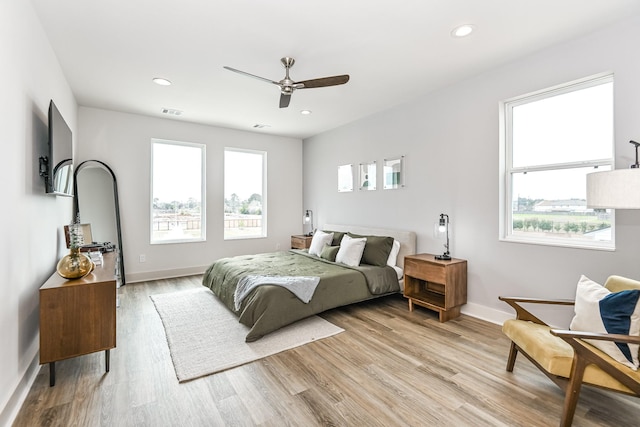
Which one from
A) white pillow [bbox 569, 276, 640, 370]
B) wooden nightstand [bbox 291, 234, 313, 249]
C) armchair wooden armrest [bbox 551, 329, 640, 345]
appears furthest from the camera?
wooden nightstand [bbox 291, 234, 313, 249]

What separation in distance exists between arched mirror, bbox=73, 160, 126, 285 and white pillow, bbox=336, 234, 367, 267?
338cm

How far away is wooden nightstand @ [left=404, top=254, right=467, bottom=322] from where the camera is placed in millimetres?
3332

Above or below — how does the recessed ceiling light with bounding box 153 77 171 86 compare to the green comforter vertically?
above

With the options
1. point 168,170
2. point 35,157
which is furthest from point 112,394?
point 168,170

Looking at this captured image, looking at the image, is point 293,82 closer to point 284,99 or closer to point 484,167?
point 284,99

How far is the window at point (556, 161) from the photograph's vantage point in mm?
2670

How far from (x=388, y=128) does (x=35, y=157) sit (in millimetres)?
4131

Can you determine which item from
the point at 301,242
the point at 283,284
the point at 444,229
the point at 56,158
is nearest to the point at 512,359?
the point at 444,229

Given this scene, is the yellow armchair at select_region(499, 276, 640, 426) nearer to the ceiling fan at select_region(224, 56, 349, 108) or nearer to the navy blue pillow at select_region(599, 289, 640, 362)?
the navy blue pillow at select_region(599, 289, 640, 362)

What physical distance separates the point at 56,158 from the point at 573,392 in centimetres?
418

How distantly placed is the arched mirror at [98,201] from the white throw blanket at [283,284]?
2.50 meters

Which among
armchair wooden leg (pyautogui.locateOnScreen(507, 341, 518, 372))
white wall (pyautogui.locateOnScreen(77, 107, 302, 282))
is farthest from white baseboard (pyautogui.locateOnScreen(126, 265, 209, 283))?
armchair wooden leg (pyautogui.locateOnScreen(507, 341, 518, 372))

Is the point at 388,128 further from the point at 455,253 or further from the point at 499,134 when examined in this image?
the point at 455,253

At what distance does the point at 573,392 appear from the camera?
1.71m
